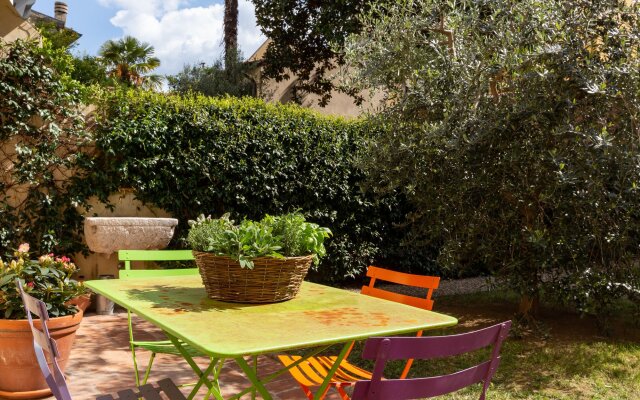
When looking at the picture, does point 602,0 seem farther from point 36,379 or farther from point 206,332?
point 36,379

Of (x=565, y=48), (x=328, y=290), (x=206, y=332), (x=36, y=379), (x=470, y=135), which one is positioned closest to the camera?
(x=206, y=332)

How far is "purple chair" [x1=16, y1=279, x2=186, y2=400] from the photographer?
1857 mm

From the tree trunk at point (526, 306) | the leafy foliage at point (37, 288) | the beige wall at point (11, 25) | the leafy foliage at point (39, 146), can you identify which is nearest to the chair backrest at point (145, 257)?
the leafy foliage at point (37, 288)

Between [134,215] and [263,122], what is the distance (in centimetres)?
202

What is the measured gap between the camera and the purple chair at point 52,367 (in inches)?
73.1

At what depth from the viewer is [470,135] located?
5.37 meters

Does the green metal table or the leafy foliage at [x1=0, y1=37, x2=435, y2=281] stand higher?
the leafy foliage at [x1=0, y1=37, x2=435, y2=281]

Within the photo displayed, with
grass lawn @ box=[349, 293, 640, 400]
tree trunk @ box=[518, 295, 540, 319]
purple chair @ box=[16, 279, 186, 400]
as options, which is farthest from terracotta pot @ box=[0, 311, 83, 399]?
tree trunk @ box=[518, 295, 540, 319]

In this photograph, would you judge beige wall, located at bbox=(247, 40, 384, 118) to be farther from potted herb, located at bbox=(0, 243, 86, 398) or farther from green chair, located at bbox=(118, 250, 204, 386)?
green chair, located at bbox=(118, 250, 204, 386)

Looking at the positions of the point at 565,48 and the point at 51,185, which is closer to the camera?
the point at 565,48

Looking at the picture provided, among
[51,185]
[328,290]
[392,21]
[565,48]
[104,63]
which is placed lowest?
[328,290]

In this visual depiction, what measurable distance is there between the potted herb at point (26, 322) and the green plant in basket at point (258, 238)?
1.70 metres

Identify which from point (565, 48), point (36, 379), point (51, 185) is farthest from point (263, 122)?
point (36, 379)

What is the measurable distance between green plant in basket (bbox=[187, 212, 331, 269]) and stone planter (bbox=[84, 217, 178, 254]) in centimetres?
394
